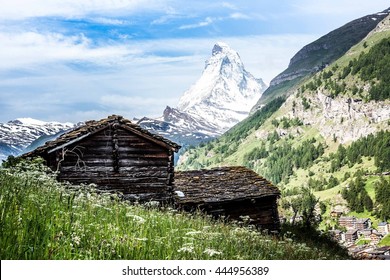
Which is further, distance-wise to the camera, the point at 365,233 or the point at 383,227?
the point at 383,227

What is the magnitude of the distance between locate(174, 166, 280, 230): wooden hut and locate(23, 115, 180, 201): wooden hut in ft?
7.45

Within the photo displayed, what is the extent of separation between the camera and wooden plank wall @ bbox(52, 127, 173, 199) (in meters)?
23.8

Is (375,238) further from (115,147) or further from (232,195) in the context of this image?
(115,147)

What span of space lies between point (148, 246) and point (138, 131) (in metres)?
18.7

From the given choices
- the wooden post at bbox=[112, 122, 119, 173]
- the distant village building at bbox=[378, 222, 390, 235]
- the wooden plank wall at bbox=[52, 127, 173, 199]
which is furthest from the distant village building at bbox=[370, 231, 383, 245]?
the wooden post at bbox=[112, 122, 119, 173]

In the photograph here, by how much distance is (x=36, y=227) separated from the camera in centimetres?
539

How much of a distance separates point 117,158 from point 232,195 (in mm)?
7470

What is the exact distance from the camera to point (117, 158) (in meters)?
24.5

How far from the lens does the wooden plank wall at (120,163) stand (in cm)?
2381

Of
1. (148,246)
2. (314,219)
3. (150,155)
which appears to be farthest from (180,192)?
(148,246)

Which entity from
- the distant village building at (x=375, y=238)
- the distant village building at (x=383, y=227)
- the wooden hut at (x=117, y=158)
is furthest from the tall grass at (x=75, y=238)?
the distant village building at (x=383, y=227)

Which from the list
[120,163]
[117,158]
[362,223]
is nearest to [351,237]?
[362,223]

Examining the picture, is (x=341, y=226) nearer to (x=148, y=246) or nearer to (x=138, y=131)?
(x=138, y=131)

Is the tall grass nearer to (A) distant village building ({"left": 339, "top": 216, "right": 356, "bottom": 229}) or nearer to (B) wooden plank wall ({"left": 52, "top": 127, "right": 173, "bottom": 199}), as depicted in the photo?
(B) wooden plank wall ({"left": 52, "top": 127, "right": 173, "bottom": 199})
